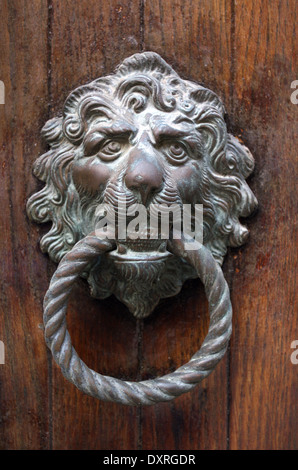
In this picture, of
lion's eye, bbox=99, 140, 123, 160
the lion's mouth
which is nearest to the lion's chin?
the lion's mouth

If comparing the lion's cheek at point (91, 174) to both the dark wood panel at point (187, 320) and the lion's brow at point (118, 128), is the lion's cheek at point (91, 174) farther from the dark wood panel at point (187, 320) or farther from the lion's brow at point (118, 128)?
the dark wood panel at point (187, 320)

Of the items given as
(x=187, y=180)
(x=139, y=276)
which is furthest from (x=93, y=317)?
(x=187, y=180)

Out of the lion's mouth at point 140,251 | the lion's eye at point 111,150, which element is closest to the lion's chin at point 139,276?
the lion's mouth at point 140,251

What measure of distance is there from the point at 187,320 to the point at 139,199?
0.20m

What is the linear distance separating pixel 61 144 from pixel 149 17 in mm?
195

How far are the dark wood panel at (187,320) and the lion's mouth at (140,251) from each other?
4.3 inches

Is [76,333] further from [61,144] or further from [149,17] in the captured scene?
[149,17]

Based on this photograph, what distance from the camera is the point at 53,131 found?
0.60 m

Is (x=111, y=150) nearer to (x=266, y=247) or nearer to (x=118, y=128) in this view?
(x=118, y=128)

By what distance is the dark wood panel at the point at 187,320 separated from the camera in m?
0.60

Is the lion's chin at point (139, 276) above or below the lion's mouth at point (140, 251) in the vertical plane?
below

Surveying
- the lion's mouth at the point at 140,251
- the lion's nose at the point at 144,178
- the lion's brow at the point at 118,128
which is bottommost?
the lion's mouth at the point at 140,251

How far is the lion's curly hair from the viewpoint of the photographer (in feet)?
1.84

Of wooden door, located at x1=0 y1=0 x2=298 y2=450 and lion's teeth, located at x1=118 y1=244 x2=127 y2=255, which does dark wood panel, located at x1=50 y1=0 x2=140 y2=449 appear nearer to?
wooden door, located at x1=0 y1=0 x2=298 y2=450
